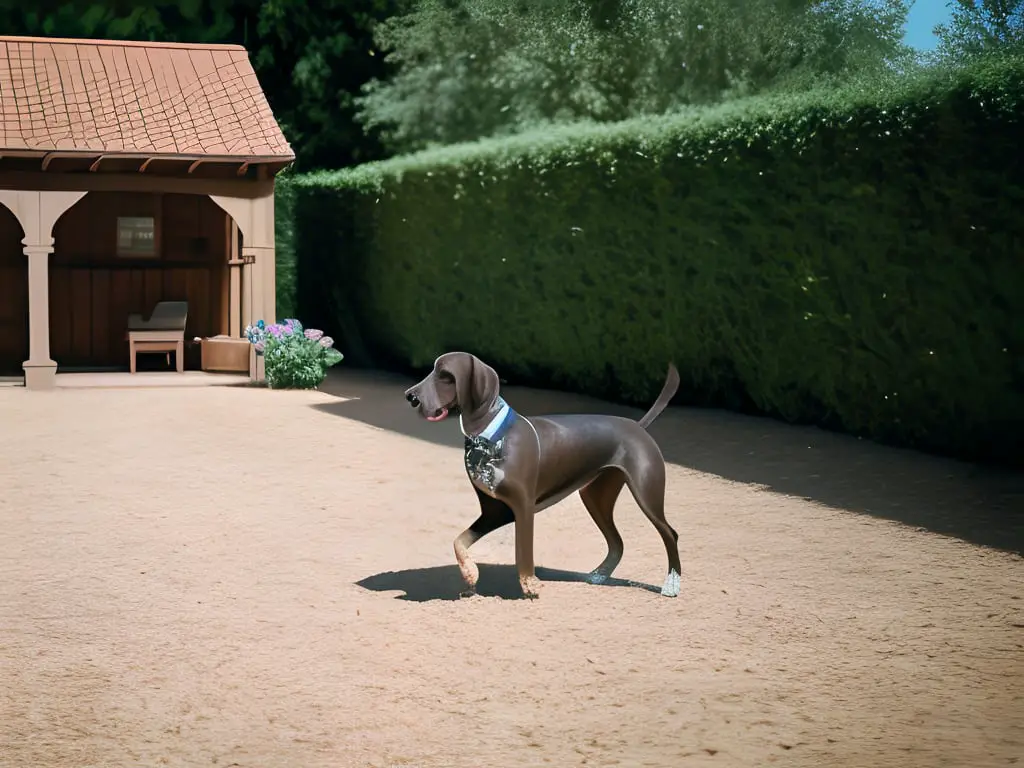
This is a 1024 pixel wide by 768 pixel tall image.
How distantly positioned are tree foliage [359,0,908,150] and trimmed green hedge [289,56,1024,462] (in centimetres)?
730

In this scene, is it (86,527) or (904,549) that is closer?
(904,549)

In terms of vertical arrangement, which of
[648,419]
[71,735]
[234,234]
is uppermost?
[234,234]

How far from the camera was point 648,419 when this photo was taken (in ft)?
22.0

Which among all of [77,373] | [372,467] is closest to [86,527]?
[372,467]

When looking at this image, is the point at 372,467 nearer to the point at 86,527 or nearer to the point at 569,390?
the point at 86,527

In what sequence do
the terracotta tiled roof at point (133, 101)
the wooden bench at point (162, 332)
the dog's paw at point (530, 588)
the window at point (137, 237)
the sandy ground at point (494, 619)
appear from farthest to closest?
the window at point (137, 237) → the wooden bench at point (162, 332) → the terracotta tiled roof at point (133, 101) → the dog's paw at point (530, 588) → the sandy ground at point (494, 619)

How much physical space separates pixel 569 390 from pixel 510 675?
9303mm

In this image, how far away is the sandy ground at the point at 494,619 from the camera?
4.67 metres

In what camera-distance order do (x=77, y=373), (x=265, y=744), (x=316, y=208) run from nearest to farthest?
(x=265, y=744)
(x=77, y=373)
(x=316, y=208)

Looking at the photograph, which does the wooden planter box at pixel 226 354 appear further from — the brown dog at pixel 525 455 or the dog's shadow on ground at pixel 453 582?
the brown dog at pixel 525 455

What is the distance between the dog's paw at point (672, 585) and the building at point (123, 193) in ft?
37.5

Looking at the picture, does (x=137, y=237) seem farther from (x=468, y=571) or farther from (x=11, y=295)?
(x=468, y=571)

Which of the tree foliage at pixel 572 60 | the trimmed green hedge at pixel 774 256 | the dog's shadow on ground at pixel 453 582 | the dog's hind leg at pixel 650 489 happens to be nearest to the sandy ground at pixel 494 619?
the dog's shadow on ground at pixel 453 582

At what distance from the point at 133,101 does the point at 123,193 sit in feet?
8.54
